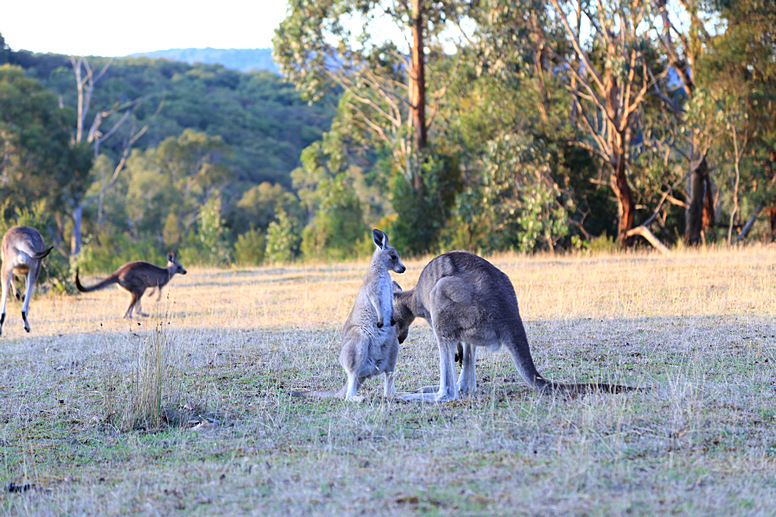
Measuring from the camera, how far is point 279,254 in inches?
1059

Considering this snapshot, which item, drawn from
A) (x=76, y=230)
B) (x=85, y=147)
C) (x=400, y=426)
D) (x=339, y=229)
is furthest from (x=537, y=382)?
(x=76, y=230)

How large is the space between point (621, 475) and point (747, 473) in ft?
2.01

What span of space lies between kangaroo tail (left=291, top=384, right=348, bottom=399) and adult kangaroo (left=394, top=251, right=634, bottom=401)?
0.51 m

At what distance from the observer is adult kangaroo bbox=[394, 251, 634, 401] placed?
529cm

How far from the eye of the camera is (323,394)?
5797 millimetres

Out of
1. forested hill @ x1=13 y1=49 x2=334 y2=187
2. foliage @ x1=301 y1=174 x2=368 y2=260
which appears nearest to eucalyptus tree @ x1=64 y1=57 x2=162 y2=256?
forested hill @ x1=13 y1=49 x2=334 y2=187

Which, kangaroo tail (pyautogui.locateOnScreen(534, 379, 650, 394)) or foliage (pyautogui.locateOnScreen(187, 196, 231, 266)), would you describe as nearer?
kangaroo tail (pyautogui.locateOnScreen(534, 379, 650, 394))

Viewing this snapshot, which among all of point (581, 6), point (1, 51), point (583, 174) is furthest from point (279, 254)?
point (1, 51)

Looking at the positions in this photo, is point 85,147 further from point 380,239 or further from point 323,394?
point 323,394

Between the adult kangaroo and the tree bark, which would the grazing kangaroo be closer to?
the adult kangaroo

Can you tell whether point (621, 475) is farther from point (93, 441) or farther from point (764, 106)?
point (764, 106)

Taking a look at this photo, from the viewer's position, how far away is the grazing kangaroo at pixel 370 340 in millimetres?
5680

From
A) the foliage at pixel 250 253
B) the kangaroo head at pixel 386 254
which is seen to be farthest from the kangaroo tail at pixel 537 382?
the foliage at pixel 250 253

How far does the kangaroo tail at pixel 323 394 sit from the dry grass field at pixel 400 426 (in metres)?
0.14
